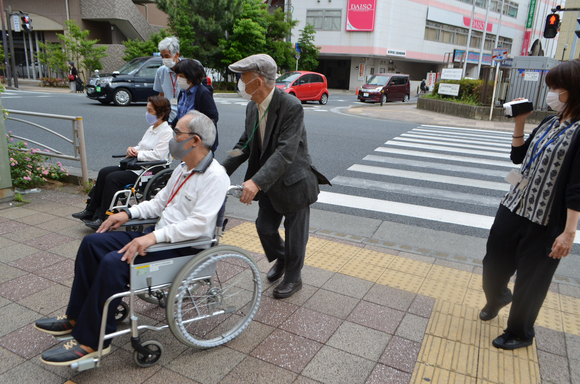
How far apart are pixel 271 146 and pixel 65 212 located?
3.26 metres

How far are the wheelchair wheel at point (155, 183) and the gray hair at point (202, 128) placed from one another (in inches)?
55.1

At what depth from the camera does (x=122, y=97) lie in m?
16.1

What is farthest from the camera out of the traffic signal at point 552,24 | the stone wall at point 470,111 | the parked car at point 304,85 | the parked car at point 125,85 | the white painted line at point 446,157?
the parked car at point 304,85

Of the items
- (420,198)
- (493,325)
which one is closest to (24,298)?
(493,325)

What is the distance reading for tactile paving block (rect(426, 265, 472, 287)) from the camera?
3.84 m

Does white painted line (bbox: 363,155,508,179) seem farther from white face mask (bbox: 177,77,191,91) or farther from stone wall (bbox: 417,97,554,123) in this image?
stone wall (bbox: 417,97,554,123)

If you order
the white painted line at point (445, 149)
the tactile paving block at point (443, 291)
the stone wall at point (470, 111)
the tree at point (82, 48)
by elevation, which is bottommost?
the tactile paving block at point (443, 291)

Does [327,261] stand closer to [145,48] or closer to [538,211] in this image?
[538,211]

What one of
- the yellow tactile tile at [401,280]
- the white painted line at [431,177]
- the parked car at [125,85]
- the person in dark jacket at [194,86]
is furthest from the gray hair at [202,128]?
the parked car at [125,85]

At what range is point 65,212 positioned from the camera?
202 inches

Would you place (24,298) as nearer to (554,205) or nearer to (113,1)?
(554,205)

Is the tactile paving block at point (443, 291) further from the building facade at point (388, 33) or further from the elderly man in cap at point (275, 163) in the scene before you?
the building facade at point (388, 33)

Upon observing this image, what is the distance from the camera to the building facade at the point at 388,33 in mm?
42375

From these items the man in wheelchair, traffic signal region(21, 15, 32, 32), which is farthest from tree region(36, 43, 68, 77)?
the man in wheelchair
